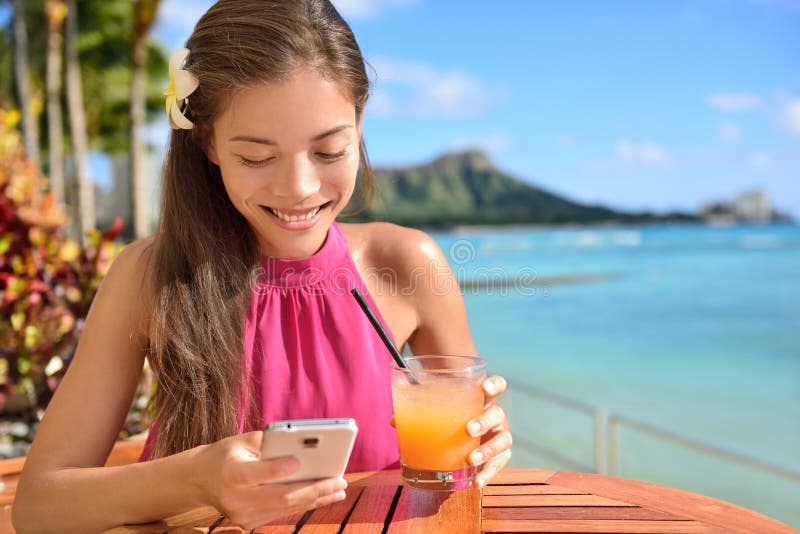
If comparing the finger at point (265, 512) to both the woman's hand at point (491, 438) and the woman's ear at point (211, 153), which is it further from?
the woman's ear at point (211, 153)

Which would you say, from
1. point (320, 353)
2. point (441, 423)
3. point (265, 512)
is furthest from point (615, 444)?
point (265, 512)

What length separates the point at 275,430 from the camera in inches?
40.0

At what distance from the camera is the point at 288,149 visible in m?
1.53

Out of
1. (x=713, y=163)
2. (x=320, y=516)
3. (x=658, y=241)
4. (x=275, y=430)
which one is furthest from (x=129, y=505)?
(x=713, y=163)

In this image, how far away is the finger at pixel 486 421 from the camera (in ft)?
4.57

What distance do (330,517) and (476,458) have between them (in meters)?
0.29

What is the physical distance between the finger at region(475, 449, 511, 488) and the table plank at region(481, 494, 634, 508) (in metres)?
0.03

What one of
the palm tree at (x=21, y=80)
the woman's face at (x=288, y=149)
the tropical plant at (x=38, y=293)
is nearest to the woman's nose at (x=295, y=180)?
the woman's face at (x=288, y=149)

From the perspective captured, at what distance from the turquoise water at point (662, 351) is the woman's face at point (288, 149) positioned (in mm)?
689

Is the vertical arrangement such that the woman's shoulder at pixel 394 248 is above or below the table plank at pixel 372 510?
above

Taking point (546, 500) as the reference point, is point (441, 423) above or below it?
above

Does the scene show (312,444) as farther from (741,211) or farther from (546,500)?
(741,211)

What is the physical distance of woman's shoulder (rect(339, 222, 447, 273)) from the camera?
2021 millimetres

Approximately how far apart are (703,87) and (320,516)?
2595 inches
